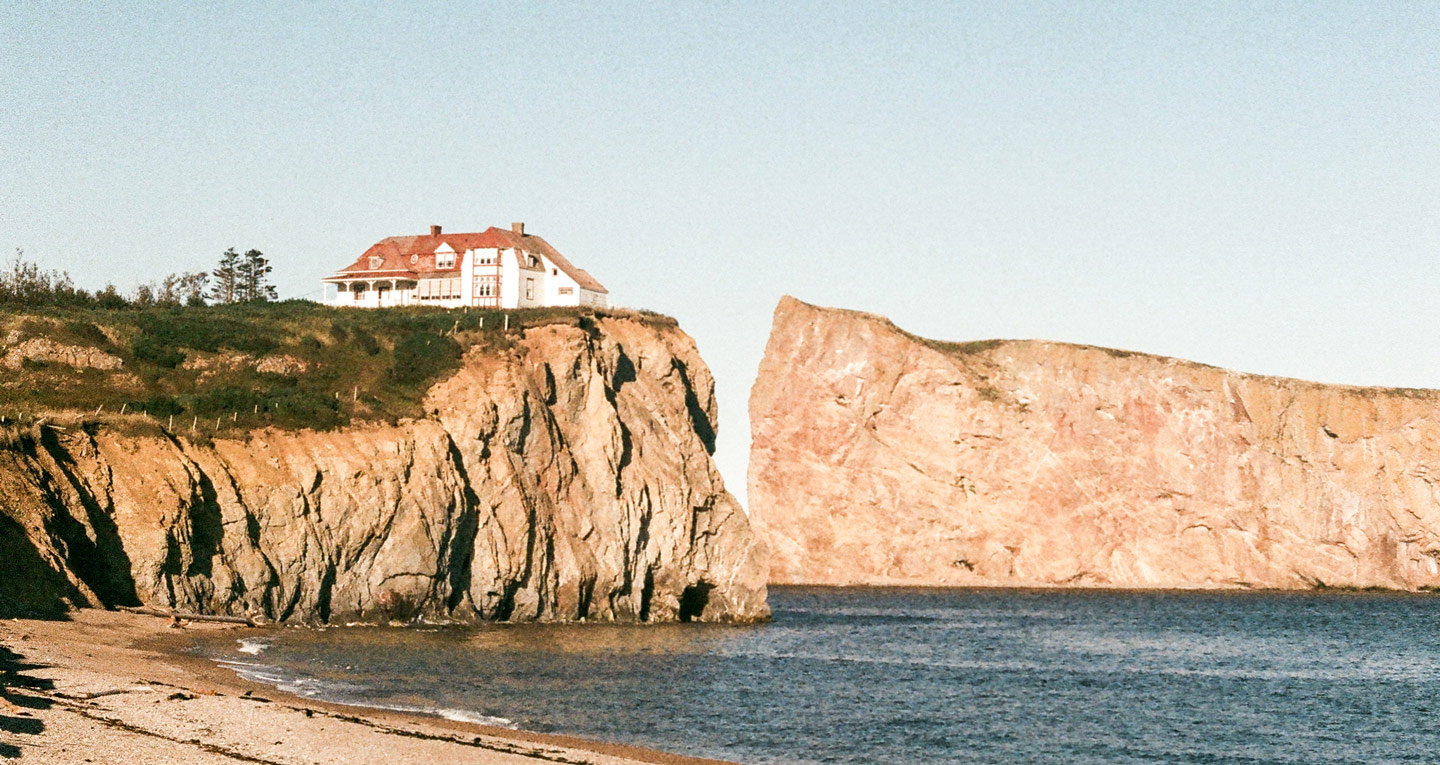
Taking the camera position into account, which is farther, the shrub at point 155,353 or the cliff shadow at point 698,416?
the cliff shadow at point 698,416

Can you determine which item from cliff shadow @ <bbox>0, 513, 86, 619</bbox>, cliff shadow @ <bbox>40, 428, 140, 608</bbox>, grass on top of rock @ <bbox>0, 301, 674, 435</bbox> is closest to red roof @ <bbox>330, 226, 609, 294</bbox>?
grass on top of rock @ <bbox>0, 301, 674, 435</bbox>

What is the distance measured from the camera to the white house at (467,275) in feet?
279

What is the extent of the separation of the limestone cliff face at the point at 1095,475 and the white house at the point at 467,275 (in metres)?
48.8

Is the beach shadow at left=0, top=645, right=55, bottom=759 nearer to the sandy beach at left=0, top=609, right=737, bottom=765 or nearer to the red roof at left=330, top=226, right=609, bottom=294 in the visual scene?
the sandy beach at left=0, top=609, right=737, bottom=765

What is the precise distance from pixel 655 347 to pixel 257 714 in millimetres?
52020

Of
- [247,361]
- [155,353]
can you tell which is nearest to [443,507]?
[247,361]

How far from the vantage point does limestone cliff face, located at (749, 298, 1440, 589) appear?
419 ft

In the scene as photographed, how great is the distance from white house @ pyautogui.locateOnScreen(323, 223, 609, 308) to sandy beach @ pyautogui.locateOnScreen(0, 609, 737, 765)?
47.8 meters

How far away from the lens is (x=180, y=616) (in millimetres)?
47594

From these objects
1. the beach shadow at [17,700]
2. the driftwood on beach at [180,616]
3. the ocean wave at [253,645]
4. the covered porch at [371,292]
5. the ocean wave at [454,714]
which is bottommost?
the ocean wave at [454,714]

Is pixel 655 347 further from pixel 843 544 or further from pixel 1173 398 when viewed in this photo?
pixel 1173 398

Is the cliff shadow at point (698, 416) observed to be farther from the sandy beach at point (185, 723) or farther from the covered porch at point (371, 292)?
the sandy beach at point (185, 723)

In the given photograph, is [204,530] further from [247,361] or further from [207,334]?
[207,334]

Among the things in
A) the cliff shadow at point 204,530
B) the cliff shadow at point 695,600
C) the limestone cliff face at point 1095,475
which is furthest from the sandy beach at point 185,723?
the limestone cliff face at point 1095,475
